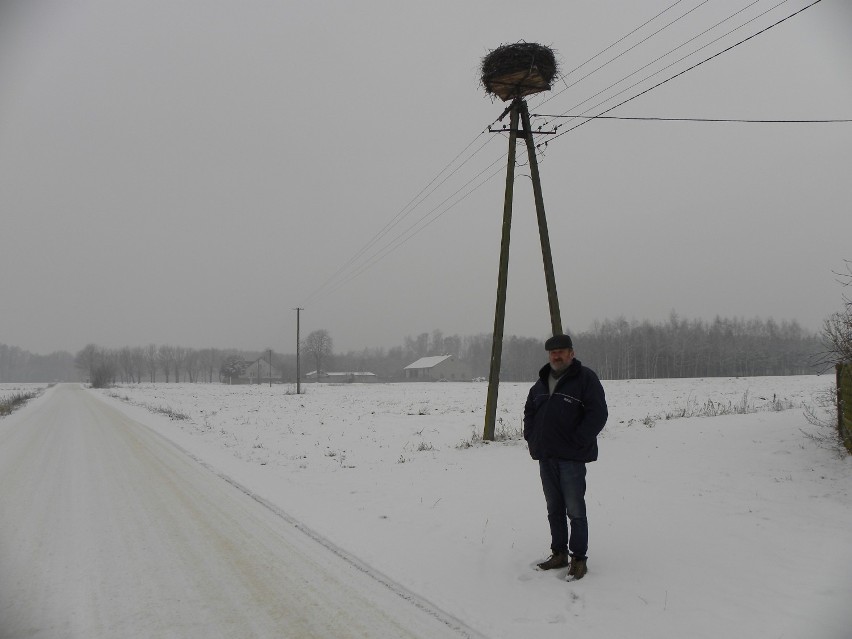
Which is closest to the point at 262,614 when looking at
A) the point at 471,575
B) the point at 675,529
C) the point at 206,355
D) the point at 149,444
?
the point at 471,575

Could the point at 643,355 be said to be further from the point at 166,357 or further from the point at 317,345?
the point at 166,357

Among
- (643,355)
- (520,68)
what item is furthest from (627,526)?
(643,355)

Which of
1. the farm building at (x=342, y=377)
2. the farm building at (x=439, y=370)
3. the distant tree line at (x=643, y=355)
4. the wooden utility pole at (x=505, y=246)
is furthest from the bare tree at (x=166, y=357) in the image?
the wooden utility pole at (x=505, y=246)

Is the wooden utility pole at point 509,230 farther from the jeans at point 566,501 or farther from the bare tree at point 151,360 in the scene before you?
the bare tree at point 151,360

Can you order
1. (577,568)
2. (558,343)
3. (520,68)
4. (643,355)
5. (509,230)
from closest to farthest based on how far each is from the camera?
(577,568) < (558,343) < (520,68) < (509,230) < (643,355)

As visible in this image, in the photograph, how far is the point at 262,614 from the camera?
3896mm

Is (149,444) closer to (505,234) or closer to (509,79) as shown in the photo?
(505,234)

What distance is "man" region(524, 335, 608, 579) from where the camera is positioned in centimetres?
455

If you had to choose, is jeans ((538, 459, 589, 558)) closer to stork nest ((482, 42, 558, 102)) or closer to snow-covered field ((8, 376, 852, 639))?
snow-covered field ((8, 376, 852, 639))

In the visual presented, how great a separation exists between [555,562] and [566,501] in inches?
23.9

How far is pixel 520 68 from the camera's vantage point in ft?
38.1

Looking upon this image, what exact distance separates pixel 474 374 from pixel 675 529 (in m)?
122

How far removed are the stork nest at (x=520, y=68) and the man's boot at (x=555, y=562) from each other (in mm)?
10379

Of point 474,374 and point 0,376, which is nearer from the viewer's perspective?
point 474,374
